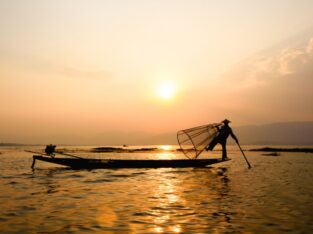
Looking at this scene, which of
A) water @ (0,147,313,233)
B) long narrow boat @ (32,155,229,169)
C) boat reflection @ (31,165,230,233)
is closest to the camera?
water @ (0,147,313,233)

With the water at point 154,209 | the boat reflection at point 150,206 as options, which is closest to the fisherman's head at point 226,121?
the boat reflection at point 150,206

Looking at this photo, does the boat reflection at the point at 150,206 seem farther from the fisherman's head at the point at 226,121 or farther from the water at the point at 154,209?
the fisherman's head at the point at 226,121

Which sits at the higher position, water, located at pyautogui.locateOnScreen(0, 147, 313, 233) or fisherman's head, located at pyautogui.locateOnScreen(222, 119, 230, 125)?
fisherman's head, located at pyautogui.locateOnScreen(222, 119, 230, 125)

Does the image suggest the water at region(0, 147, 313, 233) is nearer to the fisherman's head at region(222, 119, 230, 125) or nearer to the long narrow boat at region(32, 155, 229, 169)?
the long narrow boat at region(32, 155, 229, 169)

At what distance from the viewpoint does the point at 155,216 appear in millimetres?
10555

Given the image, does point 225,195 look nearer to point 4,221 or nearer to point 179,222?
point 179,222

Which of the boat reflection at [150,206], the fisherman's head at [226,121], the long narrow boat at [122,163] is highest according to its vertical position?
the fisherman's head at [226,121]

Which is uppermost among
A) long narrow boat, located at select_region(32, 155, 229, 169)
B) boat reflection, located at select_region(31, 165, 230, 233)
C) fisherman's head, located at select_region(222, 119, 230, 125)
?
fisherman's head, located at select_region(222, 119, 230, 125)

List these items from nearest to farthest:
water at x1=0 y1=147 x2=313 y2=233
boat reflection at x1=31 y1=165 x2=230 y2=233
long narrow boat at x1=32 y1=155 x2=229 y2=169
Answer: water at x1=0 y1=147 x2=313 y2=233, boat reflection at x1=31 y1=165 x2=230 y2=233, long narrow boat at x1=32 y1=155 x2=229 y2=169

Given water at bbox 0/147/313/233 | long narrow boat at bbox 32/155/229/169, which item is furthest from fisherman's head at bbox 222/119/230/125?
water at bbox 0/147/313/233

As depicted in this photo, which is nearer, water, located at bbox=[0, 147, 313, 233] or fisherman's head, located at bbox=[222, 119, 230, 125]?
water, located at bbox=[0, 147, 313, 233]

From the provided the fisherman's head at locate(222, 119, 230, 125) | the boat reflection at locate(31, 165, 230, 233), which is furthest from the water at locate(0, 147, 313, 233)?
the fisherman's head at locate(222, 119, 230, 125)

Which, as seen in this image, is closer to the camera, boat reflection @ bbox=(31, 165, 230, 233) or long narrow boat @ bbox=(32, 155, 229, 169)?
boat reflection @ bbox=(31, 165, 230, 233)

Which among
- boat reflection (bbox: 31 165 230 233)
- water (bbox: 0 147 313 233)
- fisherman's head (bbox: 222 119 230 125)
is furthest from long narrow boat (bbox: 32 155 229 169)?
water (bbox: 0 147 313 233)
